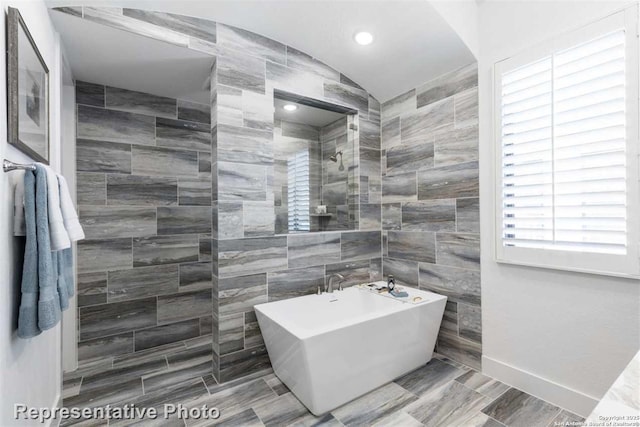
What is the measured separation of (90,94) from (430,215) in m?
3.20

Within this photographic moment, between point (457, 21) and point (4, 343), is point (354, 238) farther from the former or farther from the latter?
point (4, 343)

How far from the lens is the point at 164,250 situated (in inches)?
116

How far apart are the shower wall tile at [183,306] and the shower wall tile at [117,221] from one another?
27.0 inches

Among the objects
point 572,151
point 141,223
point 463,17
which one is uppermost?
point 463,17

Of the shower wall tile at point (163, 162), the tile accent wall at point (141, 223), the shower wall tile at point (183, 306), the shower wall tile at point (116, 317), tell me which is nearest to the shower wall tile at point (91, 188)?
the tile accent wall at point (141, 223)

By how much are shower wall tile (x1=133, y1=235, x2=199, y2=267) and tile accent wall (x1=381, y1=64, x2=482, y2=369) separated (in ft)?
6.68

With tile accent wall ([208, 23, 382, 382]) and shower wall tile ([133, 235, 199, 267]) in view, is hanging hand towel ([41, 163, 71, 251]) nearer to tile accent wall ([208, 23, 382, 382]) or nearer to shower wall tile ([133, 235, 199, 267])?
tile accent wall ([208, 23, 382, 382])

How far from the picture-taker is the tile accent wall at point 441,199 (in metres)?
2.45

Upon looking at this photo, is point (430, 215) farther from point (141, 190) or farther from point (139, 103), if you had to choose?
point (139, 103)

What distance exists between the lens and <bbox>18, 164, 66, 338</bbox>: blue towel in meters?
1.19

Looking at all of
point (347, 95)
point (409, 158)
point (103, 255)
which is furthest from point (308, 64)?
point (103, 255)

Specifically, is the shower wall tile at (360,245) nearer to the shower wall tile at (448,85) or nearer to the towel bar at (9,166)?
the shower wall tile at (448,85)

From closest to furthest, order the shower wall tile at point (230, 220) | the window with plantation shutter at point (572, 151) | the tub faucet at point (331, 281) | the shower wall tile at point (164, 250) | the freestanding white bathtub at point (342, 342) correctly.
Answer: the window with plantation shutter at point (572, 151) < the freestanding white bathtub at point (342, 342) < the shower wall tile at point (230, 220) < the tub faucet at point (331, 281) < the shower wall tile at point (164, 250)

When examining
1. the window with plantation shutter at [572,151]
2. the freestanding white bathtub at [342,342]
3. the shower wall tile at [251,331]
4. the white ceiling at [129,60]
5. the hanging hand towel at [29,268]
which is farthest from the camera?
the shower wall tile at [251,331]
